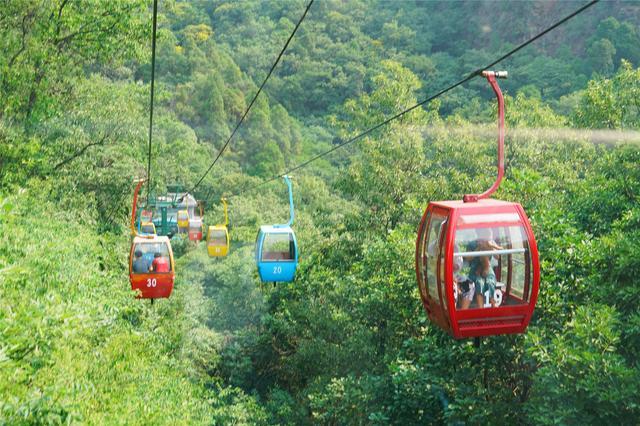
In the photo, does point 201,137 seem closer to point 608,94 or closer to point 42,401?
point 608,94

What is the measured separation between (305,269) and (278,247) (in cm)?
789

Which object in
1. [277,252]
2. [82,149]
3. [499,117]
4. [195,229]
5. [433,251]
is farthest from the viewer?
[195,229]

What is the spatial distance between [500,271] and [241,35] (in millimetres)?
62631

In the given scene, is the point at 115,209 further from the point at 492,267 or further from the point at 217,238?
the point at 492,267

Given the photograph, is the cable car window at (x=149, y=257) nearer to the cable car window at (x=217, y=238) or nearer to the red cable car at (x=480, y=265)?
the red cable car at (x=480, y=265)

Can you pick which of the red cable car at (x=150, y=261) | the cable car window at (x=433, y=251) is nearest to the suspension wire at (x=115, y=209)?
the red cable car at (x=150, y=261)

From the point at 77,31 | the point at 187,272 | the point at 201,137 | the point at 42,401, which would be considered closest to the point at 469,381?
the point at 42,401

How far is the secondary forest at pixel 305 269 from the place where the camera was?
7.07m

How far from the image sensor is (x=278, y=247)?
41.7ft

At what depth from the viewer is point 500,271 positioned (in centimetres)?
626

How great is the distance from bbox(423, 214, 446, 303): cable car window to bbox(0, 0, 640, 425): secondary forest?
1.51m

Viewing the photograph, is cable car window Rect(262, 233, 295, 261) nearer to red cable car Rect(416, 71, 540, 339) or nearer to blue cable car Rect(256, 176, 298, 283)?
blue cable car Rect(256, 176, 298, 283)

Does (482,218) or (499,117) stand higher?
(499,117)

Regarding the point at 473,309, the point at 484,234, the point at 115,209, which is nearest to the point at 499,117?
the point at 484,234
